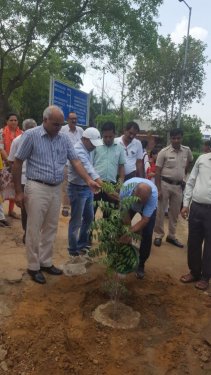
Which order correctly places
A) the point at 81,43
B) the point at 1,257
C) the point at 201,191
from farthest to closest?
the point at 81,43 → the point at 1,257 → the point at 201,191

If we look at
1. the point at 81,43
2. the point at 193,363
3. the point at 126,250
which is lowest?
the point at 193,363

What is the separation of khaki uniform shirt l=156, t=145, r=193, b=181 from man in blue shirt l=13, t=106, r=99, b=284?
202 cm

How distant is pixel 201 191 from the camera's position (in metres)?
4.36

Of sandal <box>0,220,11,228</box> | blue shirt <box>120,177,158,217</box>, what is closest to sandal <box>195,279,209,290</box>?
blue shirt <box>120,177,158,217</box>

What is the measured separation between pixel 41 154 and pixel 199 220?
193 centimetres

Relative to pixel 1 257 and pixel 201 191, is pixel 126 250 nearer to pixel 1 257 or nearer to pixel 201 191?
pixel 201 191

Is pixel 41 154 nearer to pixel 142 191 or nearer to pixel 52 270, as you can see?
pixel 142 191

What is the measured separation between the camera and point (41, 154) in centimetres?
387

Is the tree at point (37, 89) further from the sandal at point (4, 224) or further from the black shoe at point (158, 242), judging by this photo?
the black shoe at point (158, 242)

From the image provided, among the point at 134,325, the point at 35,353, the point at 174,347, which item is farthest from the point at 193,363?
the point at 35,353

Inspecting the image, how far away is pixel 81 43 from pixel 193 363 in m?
13.0

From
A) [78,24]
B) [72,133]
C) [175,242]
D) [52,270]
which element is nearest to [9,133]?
[72,133]

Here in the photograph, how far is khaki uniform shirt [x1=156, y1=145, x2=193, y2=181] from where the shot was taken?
5.79m

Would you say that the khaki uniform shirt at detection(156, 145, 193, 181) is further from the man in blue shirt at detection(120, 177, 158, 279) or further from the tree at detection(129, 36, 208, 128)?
the tree at detection(129, 36, 208, 128)
